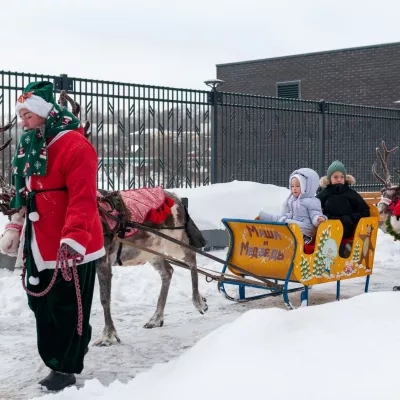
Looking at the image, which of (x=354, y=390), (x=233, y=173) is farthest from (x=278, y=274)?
(x=233, y=173)

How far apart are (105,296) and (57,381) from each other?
4.42 feet

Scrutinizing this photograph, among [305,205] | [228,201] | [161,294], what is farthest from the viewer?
[228,201]

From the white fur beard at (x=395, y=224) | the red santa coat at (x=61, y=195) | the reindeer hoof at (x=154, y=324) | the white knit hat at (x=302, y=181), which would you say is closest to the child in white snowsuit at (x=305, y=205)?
the white knit hat at (x=302, y=181)

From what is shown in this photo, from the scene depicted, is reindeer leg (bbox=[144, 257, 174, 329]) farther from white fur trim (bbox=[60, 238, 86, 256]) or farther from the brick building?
the brick building

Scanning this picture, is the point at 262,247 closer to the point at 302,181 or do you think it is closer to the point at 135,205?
the point at 302,181

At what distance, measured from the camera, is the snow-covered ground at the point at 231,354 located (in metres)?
3.86

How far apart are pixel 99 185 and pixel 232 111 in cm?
369

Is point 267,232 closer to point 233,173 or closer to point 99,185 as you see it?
point 99,185

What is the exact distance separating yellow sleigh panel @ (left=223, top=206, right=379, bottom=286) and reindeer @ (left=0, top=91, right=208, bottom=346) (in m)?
0.71

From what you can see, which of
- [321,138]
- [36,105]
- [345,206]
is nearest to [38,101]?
[36,105]

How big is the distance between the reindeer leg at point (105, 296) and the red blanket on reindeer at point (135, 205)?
312 mm

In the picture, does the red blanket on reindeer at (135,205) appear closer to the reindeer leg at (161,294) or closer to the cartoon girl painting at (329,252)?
the reindeer leg at (161,294)

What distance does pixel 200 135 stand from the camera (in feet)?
45.6

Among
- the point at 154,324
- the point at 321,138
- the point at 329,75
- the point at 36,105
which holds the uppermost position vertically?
the point at 329,75
